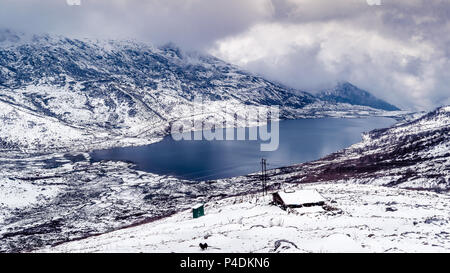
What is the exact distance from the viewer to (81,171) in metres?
125

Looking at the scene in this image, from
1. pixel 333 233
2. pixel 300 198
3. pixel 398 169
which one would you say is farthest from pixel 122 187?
pixel 333 233

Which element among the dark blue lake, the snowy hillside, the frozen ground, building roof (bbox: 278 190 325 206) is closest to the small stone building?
building roof (bbox: 278 190 325 206)

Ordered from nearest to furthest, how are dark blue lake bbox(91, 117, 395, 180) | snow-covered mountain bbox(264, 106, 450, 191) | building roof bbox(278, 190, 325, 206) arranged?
building roof bbox(278, 190, 325, 206), snow-covered mountain bbox(264, 106, 450, 191), dark blue lake bbox(91, 117, 395, 180)

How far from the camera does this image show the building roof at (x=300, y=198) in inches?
1457

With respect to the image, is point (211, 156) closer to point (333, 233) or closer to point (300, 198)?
point (300, 198)

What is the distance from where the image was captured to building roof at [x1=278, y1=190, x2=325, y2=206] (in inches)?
1457

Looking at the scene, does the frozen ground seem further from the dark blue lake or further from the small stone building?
the dark blue lake

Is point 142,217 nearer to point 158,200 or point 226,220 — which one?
point 158,200

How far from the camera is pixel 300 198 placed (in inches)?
1486

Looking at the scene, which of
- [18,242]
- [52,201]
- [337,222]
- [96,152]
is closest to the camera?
[337,222]

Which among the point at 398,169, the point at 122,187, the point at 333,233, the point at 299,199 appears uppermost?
the point at 333,233

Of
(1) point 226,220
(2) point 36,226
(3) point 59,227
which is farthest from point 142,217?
(1) point 226,220
